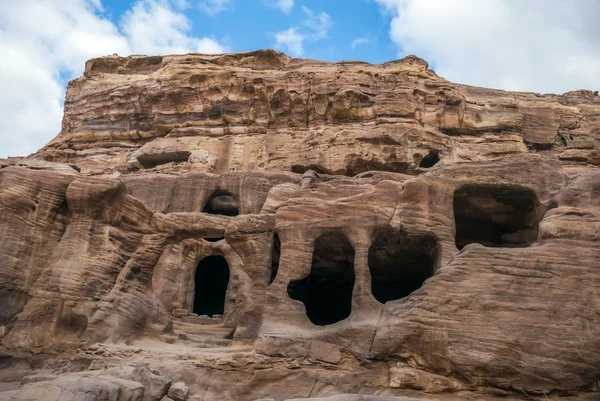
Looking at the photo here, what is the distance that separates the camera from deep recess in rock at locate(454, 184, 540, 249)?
13.6 m

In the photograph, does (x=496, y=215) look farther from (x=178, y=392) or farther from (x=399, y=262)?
(x=178, y=392)

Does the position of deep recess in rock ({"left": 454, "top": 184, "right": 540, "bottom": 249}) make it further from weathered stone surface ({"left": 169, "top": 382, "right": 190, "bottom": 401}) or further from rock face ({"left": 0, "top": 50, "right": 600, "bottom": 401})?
weathered stone surface ({"left": 169, "top": 382, "right": 190, "bottom": 401})

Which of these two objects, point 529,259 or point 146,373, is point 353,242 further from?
point 146,373

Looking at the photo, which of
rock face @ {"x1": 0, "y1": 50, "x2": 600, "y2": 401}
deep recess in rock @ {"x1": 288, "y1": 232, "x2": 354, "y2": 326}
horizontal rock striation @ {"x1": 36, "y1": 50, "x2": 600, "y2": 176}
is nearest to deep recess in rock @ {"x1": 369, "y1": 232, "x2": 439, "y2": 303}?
rock face @ {"x1": 0, "y1": 50, "x2": 600, "y2": 401}

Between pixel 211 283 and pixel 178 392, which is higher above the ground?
pixel 211 283

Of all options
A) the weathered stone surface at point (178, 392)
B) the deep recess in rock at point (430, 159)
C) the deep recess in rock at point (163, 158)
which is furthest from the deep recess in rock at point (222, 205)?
the weathered stone surface at point (178, 392)

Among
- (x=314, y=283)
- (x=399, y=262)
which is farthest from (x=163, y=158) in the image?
(x=399, y=262)

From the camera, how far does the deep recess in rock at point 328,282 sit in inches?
562

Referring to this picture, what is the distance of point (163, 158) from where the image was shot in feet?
92.3

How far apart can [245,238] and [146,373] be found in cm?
450

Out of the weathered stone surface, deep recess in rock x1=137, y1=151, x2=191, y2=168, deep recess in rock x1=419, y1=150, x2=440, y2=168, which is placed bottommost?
the weathered stone surface

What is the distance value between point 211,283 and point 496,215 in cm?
1388

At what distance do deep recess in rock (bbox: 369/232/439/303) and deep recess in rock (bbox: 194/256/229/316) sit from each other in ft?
28.8

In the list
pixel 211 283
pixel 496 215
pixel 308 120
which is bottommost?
pixel 211 283
